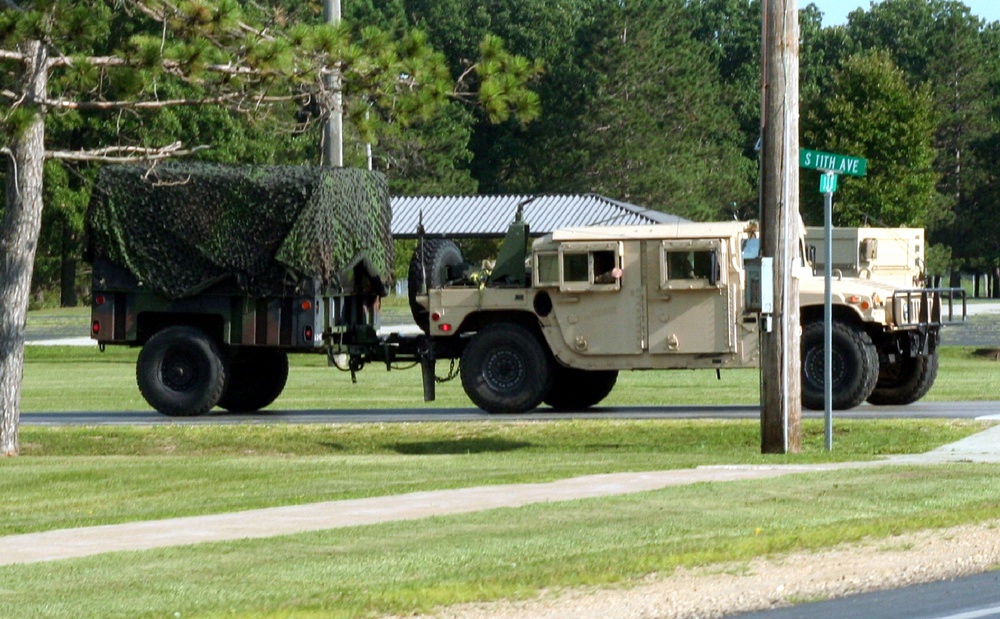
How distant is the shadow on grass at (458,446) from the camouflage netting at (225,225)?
368cm

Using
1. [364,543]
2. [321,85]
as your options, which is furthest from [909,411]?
[364,543]

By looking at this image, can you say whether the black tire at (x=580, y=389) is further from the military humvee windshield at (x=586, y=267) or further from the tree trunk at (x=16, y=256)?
the tree trunk at (x=16, y=256)

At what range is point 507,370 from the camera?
2258 centimetres

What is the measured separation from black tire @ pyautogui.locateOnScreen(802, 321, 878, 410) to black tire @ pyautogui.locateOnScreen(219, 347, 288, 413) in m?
7.81

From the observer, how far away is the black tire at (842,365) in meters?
21.2

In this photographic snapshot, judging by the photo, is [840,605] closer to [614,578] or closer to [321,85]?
[614,578]

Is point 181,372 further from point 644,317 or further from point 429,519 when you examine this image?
point 429,519

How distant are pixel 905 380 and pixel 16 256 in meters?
11.8

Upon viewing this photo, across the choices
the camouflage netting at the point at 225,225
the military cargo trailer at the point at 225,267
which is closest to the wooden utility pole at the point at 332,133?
the camouflage netting at the point at 225,225

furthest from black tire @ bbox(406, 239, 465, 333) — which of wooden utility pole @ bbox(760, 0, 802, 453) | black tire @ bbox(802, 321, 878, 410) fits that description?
wooden utility pole @ bbox(760, 0, 802, 453)

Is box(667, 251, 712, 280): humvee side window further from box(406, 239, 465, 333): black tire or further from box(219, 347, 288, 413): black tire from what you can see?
box(219, 347, 288, 413): black tire

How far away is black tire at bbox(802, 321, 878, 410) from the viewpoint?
833 inches

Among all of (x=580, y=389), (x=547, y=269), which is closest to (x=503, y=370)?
(x=547, y=269)

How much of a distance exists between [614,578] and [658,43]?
251ft
